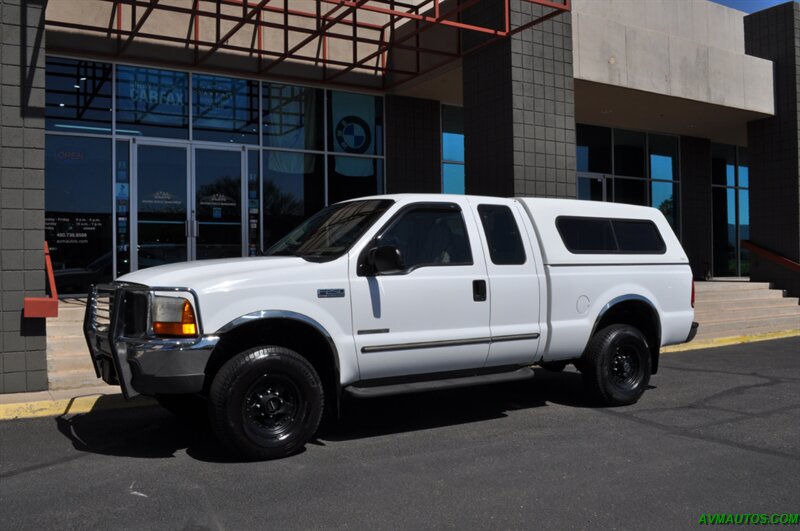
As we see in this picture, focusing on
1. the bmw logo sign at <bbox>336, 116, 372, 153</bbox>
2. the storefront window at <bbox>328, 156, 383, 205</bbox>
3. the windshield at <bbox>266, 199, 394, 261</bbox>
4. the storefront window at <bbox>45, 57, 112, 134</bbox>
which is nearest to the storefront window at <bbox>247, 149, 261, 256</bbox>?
the storefront window at <bbox>328, 156, 383, 205</bbox>

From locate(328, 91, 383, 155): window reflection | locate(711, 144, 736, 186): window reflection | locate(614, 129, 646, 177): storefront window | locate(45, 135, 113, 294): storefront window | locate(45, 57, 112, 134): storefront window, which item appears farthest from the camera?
locate(711, 144, 736, 186): window reflection

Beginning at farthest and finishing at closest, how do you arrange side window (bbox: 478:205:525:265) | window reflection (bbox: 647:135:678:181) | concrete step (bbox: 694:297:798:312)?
window reflection (bbox: 647:135:678:181), concrete step (bbox: 694:297:798:312), side window (bbox: 478:205:525:265)

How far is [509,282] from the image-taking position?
6352 millimetres

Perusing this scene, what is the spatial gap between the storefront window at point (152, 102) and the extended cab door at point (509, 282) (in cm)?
782

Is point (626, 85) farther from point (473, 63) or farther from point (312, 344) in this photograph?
point (312, 344)

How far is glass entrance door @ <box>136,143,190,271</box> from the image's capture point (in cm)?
1195

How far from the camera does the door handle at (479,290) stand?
→ 612 centimetres

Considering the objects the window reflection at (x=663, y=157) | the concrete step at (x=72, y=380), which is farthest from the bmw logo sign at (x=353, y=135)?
the window reflection at (x=663, y=157)

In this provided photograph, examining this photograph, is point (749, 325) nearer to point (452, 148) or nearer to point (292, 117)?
point (452, 148)

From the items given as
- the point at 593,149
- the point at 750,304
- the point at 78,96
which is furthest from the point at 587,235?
the point at 593,149

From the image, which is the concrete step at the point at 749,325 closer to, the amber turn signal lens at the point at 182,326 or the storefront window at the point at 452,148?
the storefront window at the point at 452,148

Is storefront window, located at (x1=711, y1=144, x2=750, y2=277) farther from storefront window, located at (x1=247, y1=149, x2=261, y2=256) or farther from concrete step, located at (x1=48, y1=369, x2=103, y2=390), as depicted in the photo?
concrete step, located at (x1=48, y1=369, x2=103, y2=390)

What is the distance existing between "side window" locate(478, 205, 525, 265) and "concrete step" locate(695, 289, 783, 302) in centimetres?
880

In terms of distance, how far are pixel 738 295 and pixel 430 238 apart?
11.1 m
